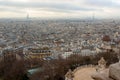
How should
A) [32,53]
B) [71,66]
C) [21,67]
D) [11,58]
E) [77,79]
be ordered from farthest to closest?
[32,53]
[11,58]
[21,67]
[71,66]
[77,79]

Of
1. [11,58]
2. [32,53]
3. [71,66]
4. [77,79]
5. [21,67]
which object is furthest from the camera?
[32,53]

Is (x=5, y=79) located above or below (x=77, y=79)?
below

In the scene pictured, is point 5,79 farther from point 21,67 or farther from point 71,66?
point 71,66

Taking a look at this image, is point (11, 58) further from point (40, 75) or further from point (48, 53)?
point (48, 53)

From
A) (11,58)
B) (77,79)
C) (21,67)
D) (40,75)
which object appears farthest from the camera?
(11,58)

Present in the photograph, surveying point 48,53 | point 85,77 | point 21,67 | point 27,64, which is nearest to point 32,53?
point 48,53

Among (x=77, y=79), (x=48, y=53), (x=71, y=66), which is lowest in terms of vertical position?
(x=48, y=53)

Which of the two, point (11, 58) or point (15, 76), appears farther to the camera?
point (11, 58)

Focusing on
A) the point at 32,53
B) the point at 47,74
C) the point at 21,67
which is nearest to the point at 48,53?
the point at 32,53

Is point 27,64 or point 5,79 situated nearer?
point 5,79
